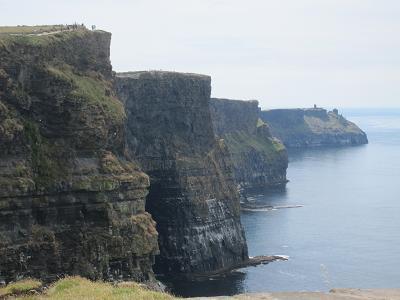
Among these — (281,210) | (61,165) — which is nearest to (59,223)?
(61,165)

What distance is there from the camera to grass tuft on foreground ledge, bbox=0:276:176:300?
3666 centimetres

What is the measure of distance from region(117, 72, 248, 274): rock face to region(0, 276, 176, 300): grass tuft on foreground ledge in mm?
71658

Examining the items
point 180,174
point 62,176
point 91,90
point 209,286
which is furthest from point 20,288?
point 180,174

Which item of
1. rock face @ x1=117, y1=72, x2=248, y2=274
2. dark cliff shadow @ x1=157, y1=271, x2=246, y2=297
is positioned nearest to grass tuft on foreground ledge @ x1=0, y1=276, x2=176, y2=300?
dark cliff shadow @ x1=157, y1=271, x2=246, y2=297

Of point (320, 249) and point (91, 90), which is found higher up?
point (91, 90)

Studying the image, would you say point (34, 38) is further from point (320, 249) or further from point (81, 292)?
point (320, 249)

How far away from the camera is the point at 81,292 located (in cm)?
3894

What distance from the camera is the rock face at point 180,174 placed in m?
117

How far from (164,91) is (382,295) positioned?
253 ft

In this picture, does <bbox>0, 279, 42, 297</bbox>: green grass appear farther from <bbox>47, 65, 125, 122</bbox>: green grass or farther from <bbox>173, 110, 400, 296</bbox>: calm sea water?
<bbox>173, 110, 400, 296</bbox>: calm sea water

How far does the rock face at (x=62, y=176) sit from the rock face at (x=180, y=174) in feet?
97.3

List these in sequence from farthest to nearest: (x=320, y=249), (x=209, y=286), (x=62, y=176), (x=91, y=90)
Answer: (x=320, y=249) < (x=209, y=286) < (x=91, y=90) < (x=62, y=176)

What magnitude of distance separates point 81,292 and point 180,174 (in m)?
81.0

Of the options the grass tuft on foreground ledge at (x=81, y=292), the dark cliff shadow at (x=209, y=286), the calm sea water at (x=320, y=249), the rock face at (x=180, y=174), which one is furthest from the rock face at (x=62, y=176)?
the rock face at (x=180, y=174)
